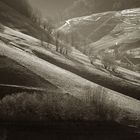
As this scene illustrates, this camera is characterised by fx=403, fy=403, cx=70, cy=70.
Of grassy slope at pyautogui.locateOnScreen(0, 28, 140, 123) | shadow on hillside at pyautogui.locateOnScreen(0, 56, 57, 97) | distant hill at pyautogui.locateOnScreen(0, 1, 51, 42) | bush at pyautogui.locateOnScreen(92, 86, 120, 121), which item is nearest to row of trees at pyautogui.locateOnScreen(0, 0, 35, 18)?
distant hill at pyautogui.locateOnScreen(0, 1, 51, 42)

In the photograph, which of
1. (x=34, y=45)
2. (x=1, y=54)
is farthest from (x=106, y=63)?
(x=1, y=54)

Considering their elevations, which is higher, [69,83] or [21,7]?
[21,7]

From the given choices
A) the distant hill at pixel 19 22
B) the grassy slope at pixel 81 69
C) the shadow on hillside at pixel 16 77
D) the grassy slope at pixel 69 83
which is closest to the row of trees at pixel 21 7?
the distant hill at pixel 19 22

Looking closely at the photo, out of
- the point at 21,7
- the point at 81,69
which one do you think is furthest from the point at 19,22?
the point at 81,69

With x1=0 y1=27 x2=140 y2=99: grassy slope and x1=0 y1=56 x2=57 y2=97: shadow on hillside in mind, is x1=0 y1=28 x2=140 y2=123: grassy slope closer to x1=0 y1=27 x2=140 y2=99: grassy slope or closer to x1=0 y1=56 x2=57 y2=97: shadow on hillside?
x1=0 y1=56 x2=57 y2=97: shadow on hillside

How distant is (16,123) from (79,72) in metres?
36.6

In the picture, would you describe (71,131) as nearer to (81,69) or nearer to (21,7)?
(81,69)

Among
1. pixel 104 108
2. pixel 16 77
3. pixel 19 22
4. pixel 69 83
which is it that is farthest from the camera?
pixel 19 22

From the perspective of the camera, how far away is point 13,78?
2445 inches

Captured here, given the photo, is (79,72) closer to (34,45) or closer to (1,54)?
(34,45)

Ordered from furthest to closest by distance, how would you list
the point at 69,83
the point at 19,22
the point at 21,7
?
the point at 21,7 < the point at 19,22 < the point at 69,83

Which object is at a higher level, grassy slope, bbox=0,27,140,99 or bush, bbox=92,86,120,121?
grassy slope, bbox=0,27,140,99

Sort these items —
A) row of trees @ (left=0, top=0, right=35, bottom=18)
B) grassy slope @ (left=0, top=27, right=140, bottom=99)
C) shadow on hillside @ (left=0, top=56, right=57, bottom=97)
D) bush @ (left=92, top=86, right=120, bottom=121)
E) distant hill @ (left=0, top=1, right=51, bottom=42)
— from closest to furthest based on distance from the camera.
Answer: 1. shadow on hillside @ (left=0, top=56, right=57, bottom=97)
2. bush @ (left=92, top=86, right=120, bottom=121)
3. grassy slope @ (left=0, top=27, right=140, bottom=99)
4. distant hill @ (left=0, top=1, right=51, bottom=42)
5. row of trees @ (left=0, top=0, right=35, bottom=18)

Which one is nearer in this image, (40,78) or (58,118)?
(58,118)
